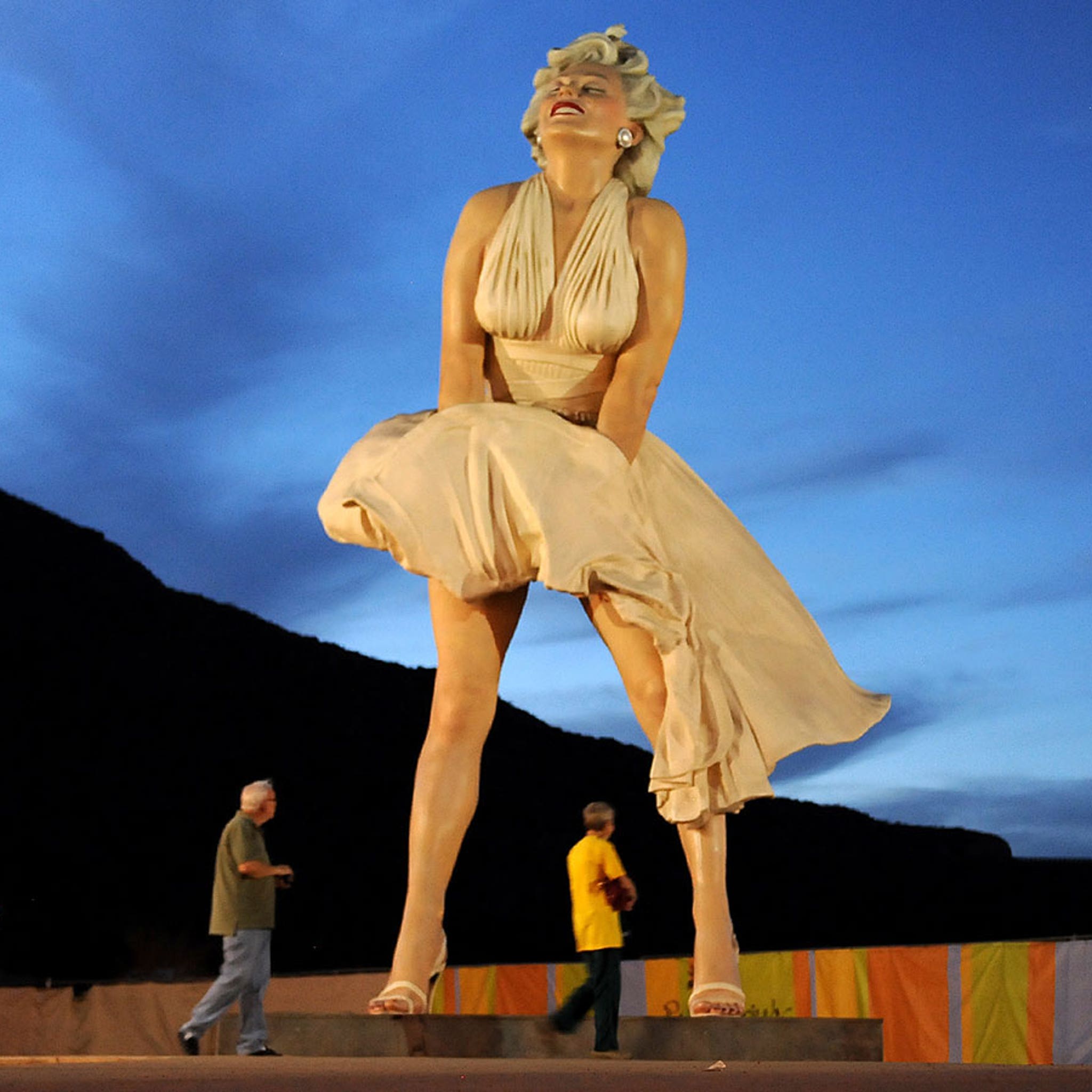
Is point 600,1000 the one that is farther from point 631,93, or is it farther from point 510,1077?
point 631,93

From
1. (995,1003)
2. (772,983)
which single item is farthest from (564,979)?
(995,1003)

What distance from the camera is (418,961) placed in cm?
645

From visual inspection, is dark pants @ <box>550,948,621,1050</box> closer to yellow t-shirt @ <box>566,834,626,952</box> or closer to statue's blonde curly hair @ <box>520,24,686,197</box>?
yellow t-shirt @ <box>566,834,626,952</box>

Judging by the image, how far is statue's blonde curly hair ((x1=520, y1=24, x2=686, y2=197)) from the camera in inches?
280

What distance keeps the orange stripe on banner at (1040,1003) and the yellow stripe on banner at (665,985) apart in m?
3.18

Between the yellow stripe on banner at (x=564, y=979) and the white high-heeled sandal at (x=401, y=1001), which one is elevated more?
the yellow stripe on banner at (x=564, y=979)

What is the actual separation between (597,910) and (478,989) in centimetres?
944

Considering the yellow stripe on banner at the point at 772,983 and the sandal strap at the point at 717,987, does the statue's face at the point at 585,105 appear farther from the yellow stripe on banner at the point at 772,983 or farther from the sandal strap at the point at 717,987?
the yellow stripe on banner at the point at 772,983

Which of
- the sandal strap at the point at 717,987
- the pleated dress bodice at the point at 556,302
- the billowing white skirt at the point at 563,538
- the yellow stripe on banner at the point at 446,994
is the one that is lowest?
the sandal strap at the point at 717,987

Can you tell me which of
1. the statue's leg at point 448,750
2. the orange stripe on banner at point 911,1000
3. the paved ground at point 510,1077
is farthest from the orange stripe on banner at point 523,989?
the paved ground at point 510,1077

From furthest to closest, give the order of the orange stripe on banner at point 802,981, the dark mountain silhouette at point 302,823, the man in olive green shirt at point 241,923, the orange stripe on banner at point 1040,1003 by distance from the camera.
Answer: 1. the dark mountain silhouette at point 302,823
2. the orange stripe on banner at point 802,981
3. the orange stripe on banner at point 1040,1003
4. the man in olive green shirt at point 241,923

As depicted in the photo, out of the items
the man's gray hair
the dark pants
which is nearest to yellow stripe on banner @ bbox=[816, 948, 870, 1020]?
the dark pants

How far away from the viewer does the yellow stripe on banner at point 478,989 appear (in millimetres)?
15555

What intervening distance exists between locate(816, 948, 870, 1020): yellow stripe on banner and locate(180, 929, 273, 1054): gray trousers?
234 inches
